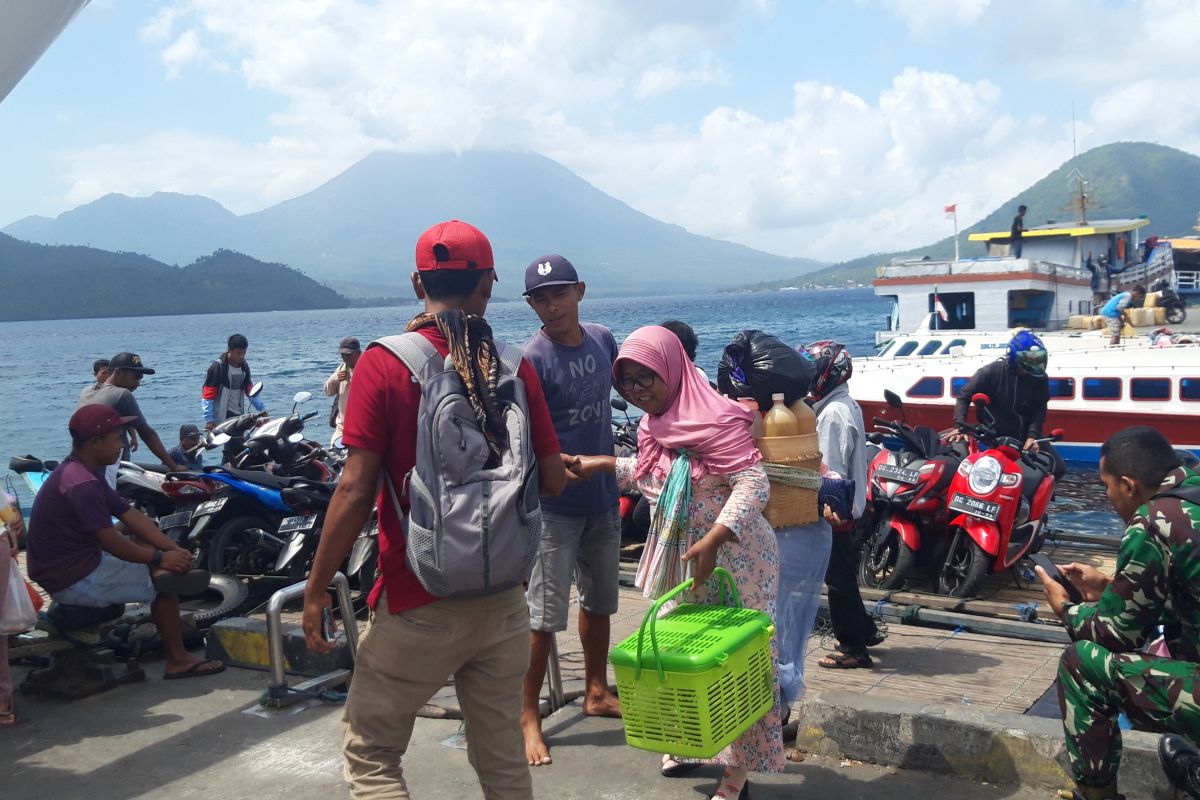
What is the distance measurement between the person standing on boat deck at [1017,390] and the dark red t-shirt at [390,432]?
6.25 m

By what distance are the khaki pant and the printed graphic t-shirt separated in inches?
56.8

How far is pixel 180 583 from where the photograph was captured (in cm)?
564

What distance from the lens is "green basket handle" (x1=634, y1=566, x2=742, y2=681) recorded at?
3396mm

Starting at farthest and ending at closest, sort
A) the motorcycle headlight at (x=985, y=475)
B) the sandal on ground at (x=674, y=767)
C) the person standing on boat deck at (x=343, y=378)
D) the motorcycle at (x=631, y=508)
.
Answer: the person standing on boat deck at (x=343, y=378), the motorcycle at (x=631, y=508), the motorcycle headlight at (x=985, y=475), the sandal on ground at (x=674, y=767)

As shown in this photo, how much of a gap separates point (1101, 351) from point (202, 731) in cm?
1567

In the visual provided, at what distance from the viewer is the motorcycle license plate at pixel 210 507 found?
7.49 meters

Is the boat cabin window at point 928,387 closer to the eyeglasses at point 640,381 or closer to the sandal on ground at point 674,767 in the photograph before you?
the sandal on ground at point 674,767

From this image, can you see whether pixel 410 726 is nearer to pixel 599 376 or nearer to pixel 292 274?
pixel 599 376

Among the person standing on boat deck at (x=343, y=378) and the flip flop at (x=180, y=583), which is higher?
the person standing on boat deck at (x=343, y=378)

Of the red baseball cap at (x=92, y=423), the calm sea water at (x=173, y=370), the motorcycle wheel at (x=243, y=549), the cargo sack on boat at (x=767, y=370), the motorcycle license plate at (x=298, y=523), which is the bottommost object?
the calm sea water at (x=173, y=370)

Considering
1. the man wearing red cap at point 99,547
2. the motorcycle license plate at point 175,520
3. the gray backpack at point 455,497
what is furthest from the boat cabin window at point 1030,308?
the gray backpack at point 455,497

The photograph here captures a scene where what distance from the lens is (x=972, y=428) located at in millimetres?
7680

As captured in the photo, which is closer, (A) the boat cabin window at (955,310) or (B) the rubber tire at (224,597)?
(B) the rubber tire at (224,597)

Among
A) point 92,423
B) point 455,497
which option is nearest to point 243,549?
point 92,423
